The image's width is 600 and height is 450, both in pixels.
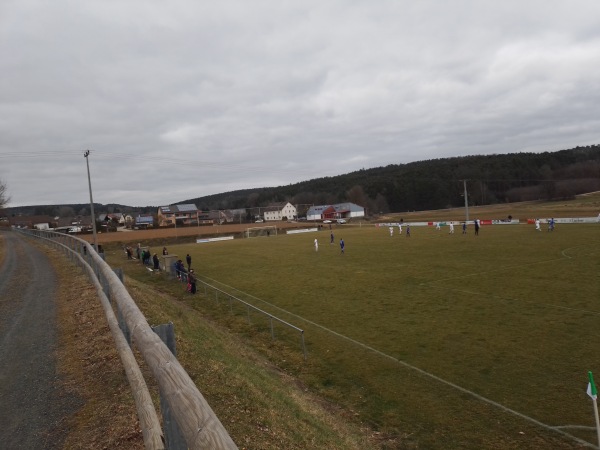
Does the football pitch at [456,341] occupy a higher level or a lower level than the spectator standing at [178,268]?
lower

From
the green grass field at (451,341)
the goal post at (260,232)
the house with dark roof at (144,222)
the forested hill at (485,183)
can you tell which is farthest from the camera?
the forested hill at (485,183)

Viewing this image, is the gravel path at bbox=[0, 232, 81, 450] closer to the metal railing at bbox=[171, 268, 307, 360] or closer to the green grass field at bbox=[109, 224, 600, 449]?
the green grass field at bbox=[109, 224, 600, 449]

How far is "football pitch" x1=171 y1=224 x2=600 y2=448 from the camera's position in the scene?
29.4 feet

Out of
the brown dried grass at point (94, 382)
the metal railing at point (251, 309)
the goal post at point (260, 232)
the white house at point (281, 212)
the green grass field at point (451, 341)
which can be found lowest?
the green grass field at point (451, 341)

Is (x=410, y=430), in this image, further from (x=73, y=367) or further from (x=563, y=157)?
(x=563, y=157)

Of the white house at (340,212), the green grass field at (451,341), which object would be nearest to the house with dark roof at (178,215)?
the white house at (340,212)

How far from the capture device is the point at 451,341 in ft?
44.0

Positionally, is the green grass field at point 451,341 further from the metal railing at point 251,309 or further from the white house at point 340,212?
the white house at point 340,212

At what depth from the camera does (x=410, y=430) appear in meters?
8.84

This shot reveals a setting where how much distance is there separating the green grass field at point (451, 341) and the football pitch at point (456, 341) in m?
0.04

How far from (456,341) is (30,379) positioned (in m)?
11.8

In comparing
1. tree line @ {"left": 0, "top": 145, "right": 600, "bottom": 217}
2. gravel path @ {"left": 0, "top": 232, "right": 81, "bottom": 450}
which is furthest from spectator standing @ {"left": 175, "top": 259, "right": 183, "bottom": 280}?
tree line @ {"left": 0, "top": 145, "right": 600, "bottom": 217}

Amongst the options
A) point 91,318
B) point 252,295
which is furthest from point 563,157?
point 91,318

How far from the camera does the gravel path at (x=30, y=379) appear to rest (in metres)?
4.29
